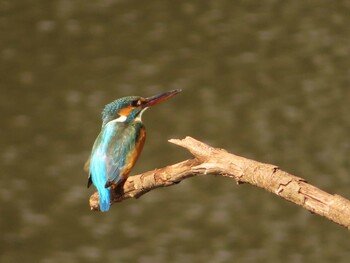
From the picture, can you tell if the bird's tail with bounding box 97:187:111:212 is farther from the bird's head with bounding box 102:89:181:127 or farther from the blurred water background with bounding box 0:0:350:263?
the blurred water background with bounding box 0:0:350:263

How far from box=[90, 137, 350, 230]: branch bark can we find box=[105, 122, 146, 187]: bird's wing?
3 cm

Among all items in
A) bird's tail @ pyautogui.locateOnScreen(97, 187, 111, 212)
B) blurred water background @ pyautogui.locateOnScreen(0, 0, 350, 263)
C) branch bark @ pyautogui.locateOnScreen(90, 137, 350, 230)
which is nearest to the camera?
branch bark @ pyautogui.locateOnScreen(90, 137, 350, 230)

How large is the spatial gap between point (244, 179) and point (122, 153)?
24cm

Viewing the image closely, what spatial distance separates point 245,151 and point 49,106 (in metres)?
0.92

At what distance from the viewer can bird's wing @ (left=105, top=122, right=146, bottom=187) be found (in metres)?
1.55

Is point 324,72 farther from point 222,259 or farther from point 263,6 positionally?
point 222,259

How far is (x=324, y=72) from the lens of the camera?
480 cm

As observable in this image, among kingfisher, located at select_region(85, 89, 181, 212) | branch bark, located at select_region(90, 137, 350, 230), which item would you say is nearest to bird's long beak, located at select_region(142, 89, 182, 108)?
kingfisher, located at select_region(85, 89, 181, 212)

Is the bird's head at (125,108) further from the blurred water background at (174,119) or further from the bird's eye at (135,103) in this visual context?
the blurred water background at (174,119)

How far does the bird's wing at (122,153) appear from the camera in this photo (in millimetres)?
1549

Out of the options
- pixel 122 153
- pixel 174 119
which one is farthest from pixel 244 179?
pixel 174 119

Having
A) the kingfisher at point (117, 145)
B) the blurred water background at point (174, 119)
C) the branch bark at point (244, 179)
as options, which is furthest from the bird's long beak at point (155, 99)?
the blurred water background at point (174, 119)

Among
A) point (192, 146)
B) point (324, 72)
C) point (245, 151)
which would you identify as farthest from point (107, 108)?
point (324, 72)

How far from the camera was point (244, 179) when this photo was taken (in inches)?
56.0
